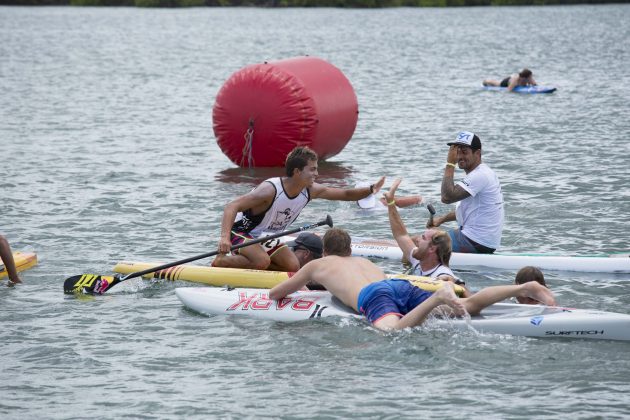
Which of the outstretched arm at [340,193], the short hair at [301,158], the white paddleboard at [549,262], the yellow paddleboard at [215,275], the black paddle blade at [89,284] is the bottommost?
the black paddle blade at [89,284]

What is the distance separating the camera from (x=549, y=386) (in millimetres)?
8406

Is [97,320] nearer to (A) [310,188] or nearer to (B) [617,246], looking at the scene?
(A) [310,188]

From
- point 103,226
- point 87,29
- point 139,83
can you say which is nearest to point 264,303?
point 103,226

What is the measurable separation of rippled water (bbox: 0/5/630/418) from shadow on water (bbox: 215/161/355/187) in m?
0.07

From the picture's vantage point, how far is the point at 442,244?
34.0ft

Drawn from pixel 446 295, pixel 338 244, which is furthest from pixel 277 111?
pixel 446 295

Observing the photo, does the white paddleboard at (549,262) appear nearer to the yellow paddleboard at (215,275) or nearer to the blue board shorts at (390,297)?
the yellow paddleboard at (215,275)

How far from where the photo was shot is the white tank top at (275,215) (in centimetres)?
1142

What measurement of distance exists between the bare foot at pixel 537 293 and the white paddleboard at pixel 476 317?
71 mm

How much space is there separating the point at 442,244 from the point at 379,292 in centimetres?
114

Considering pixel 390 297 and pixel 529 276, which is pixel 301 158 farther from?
pixel 529 276

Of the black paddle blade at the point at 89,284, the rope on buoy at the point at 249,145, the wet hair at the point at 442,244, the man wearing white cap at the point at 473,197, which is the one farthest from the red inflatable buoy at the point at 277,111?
the wet hair at the point at 442,244

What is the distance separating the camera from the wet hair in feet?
33.9

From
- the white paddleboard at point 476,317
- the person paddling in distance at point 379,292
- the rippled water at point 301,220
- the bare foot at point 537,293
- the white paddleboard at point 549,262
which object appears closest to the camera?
the rippled water at point 301,220
